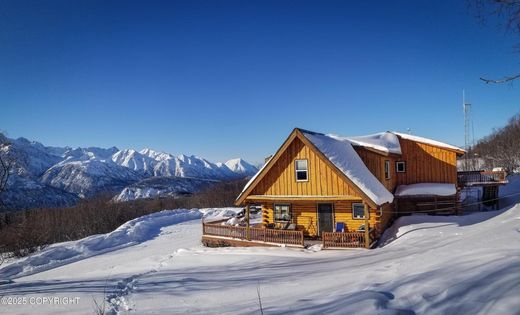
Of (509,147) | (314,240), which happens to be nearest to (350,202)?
(314,240)

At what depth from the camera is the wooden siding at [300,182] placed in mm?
18859

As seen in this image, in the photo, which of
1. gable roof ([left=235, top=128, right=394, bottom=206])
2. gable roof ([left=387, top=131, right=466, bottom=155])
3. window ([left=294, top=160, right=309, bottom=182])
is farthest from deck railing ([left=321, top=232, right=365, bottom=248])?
gable roof ([left=387, top=131, right=466, bottom=155])

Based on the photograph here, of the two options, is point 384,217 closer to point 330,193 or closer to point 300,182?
point 330,193

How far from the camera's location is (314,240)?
2002 cm

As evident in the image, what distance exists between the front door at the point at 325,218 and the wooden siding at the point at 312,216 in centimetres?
24

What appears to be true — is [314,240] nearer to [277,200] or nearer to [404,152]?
[277,200]

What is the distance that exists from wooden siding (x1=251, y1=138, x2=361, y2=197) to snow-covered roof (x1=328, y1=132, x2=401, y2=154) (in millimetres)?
4485

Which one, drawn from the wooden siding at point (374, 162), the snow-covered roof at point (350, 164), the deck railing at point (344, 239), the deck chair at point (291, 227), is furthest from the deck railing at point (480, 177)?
the deck chair at point (291, 227)

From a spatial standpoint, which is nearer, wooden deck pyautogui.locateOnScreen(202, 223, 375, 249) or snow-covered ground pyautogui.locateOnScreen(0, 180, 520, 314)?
snow-covered ground pyautogui.locateOnScreen(0, 180, 520, 314)

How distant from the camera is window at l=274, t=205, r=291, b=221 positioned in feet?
70.1

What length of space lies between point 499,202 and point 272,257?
74.3 ft

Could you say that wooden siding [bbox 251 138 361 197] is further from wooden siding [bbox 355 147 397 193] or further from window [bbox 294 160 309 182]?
wooden siding [bbox 355 147 397 193]

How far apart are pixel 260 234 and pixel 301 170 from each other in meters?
4.64

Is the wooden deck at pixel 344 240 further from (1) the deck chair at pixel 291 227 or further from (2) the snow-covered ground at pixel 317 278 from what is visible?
(1) the deck chair at pixel 291 227
